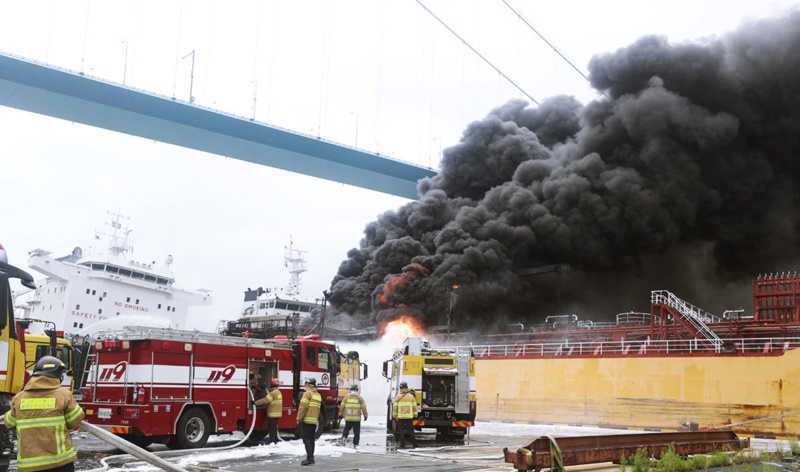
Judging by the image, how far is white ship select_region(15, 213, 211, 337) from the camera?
144ft

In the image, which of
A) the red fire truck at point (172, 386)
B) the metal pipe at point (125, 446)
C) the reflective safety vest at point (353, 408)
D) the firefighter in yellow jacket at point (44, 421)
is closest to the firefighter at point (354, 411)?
the reflective safety vest at point (353, 408)

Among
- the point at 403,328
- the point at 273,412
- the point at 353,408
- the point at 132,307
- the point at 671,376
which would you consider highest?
the point at 132,307

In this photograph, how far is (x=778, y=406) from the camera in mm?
20891

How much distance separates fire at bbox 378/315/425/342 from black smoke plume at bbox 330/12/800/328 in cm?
54

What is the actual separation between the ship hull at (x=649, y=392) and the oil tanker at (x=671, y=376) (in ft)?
0.10

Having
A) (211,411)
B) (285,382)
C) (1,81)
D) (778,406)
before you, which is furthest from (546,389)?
(1,81)

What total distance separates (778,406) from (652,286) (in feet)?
80.4

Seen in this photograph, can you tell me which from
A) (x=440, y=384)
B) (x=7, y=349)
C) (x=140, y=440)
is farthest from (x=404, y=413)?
(x=7, y=349)

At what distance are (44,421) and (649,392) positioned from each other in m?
22.3

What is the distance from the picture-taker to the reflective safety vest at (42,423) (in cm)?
508

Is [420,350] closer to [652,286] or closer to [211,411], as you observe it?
[211,411]

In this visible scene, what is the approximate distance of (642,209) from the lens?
1489 inches

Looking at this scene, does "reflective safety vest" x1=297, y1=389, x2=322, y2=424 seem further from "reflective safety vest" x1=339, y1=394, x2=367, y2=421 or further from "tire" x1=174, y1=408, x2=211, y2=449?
"tire" x1=174, y1=408, x2=211, y2=449

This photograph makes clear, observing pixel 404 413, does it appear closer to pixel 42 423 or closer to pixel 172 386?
pixel 172 386
